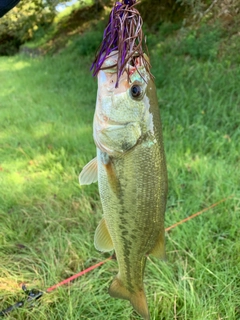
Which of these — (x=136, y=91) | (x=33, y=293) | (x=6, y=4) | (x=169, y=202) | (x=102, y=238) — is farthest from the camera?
(x=169, y=202)

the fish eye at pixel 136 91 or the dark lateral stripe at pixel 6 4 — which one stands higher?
the dark lateral stripe at pixel 6 4

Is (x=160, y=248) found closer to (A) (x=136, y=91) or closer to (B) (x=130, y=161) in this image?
(B) (x=130, y=161)

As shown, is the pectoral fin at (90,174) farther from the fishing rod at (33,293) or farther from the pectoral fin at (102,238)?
the fishing rod at (33,293)

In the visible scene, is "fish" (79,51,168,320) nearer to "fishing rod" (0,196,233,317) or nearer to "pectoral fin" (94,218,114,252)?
"pectoral fin" (94,218,114,252)

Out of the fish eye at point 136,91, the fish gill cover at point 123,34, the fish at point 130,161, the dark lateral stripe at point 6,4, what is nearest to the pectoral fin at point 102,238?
the fish at point 130,161

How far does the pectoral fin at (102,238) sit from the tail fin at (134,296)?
0.19m

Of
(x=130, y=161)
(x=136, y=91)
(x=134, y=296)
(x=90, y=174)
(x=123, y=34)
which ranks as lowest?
(x=134, y=296)

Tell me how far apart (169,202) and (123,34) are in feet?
7.67

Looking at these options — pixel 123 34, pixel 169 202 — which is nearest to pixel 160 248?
pixel 123 34

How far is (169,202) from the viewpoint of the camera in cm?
320

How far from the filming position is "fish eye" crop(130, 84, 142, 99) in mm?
1271

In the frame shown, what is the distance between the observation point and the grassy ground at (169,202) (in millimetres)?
2350

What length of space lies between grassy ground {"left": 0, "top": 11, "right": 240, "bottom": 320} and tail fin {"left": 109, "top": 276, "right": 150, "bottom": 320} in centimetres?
63

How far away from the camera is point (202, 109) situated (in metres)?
4.81
